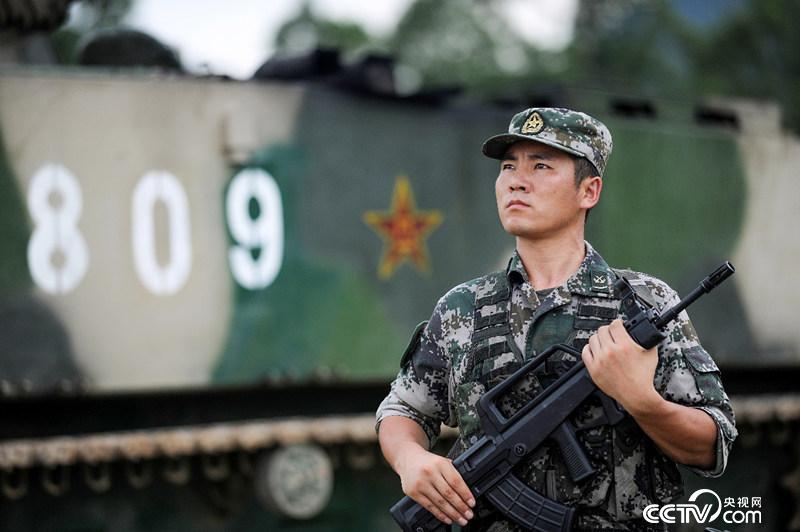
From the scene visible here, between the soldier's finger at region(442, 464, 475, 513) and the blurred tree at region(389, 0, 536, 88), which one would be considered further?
the blurred tree at region(389, 0, 536, 88)

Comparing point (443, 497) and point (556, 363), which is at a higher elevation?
point (556, 363)

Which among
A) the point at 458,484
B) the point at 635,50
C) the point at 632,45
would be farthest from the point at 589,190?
the point at 632,45

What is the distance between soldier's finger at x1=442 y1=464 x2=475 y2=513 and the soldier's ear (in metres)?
0.61

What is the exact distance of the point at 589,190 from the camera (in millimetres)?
2943

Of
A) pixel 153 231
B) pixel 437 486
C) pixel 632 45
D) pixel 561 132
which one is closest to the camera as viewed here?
pixel 437 486

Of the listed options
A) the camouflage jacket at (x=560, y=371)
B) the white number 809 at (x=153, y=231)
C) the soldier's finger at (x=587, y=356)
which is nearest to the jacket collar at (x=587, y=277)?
the camouflage jacket at (x=560, y=371)

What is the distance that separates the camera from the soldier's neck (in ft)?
9.64

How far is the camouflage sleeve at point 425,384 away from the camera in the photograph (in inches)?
117

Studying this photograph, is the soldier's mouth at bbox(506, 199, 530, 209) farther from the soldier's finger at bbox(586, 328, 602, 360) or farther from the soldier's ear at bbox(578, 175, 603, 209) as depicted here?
the soldier's finger at bbox(586, 328, 602, 360)

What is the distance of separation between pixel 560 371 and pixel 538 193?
358mm

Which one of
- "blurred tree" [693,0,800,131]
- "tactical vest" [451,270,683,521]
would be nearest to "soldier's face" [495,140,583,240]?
"tactical vest" [451,270,683,521]

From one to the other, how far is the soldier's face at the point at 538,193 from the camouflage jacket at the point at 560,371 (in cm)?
10

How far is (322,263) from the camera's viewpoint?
6977 mm

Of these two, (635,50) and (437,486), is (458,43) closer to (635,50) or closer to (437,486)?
(635,50)
